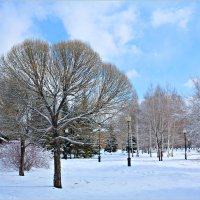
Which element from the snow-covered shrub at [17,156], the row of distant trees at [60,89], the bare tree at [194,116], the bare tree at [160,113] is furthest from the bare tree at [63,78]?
the bare tree at [160,113]

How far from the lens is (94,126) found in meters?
15.9

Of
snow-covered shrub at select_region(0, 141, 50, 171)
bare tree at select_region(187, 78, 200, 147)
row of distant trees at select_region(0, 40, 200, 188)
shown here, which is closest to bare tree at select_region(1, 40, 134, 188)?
row of distant trees at select_region(0, 40, 200, 188)

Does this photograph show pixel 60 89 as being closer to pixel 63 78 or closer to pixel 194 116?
pixel 63 78

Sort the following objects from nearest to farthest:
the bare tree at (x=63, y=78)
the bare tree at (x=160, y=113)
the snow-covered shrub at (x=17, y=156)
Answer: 1. the bare tree at (x=63, y=78)
2. the snow-covered shrub at (x=17, y=156)
3. the bare tree at (x=160, y=113)

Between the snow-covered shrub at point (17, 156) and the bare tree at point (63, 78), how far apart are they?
9.50m

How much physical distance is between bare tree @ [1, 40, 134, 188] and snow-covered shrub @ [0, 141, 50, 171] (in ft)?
31.2

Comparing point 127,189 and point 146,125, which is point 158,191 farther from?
point 146,125

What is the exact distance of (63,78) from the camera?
14.4m

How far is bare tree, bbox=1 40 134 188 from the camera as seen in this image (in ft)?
46.6

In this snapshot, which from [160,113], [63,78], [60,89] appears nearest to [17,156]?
[60,89]

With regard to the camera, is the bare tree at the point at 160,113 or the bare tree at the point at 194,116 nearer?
the bare tree at the point at 194,116

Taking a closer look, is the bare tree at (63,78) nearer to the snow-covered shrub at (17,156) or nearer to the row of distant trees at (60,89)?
the row of distant trees at (60,89)

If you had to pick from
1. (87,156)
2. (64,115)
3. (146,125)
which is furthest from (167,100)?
(64,115)

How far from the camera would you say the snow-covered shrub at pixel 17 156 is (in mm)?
23891
